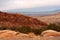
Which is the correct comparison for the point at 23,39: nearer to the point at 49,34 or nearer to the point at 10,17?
the point at 49,34

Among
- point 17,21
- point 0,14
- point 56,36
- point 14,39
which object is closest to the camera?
point 14,39

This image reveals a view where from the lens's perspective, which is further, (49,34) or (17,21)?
(17,21)

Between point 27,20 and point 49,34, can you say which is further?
point 27,20

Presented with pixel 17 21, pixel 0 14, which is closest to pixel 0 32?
pixel 17 21

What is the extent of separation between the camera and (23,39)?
773 inches

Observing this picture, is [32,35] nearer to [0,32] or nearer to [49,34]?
[49,34]

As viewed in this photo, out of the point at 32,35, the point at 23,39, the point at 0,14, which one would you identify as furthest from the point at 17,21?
the point at 23,39

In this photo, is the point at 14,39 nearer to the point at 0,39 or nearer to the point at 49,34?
the point at 0,39

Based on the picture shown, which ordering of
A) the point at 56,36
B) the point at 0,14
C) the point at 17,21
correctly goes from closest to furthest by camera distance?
the point at 56,36 < the point at 17,21 < the point at 0,14

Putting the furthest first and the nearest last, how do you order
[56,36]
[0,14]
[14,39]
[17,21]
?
[0,14] → [17,21] → [56,36] → [14,39]

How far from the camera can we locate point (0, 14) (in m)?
38.9

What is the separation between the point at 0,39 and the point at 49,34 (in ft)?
15.5

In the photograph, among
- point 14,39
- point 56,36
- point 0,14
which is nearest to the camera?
point 14,39

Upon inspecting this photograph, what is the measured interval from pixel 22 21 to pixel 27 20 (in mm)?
1184
